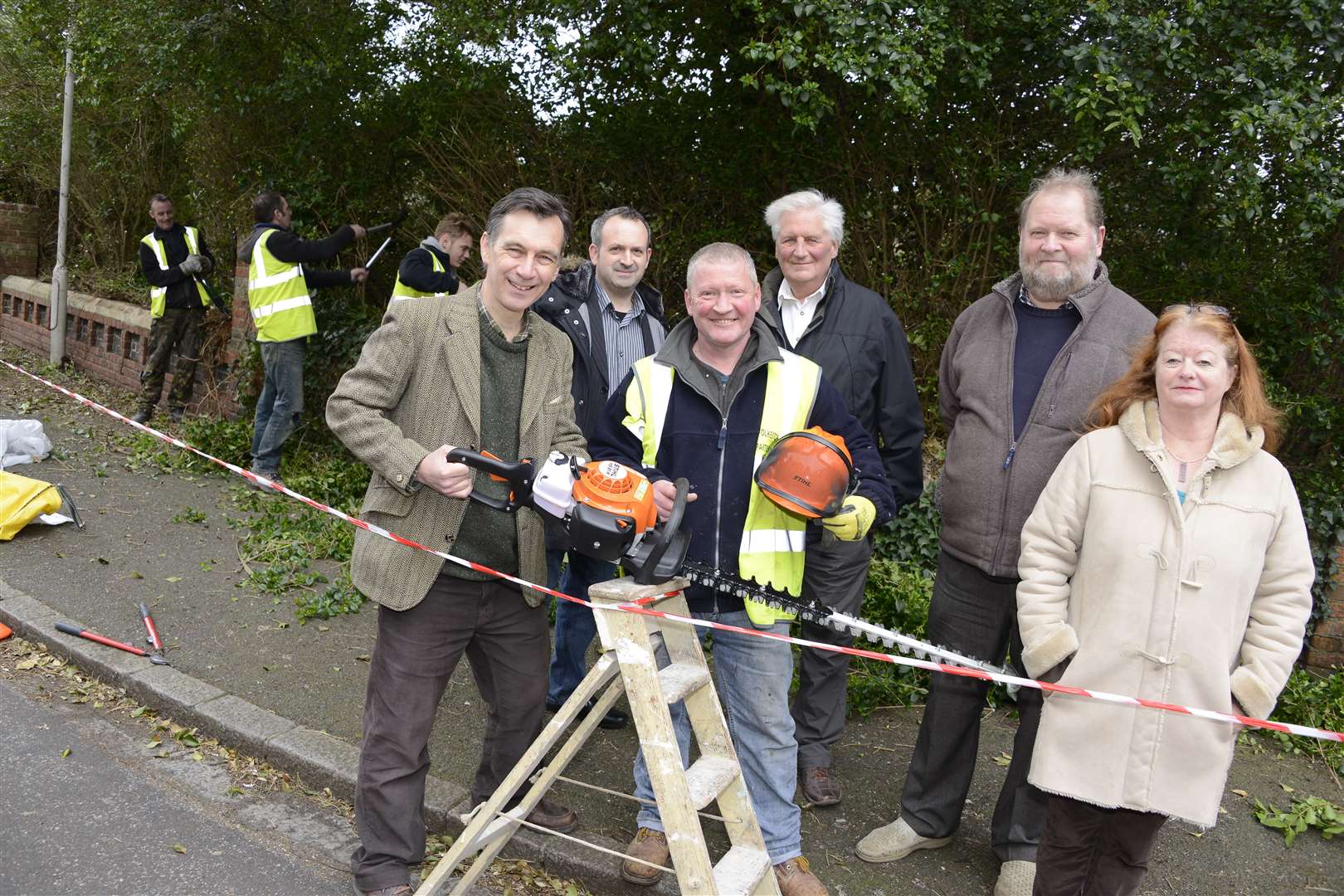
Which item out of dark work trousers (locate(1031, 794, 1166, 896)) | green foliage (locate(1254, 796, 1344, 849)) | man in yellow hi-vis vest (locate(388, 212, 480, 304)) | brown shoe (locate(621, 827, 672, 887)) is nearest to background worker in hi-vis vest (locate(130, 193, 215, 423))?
man in yellow hi-vis vest (locate(388, 212, 480, 304))

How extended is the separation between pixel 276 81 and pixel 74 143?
6684 mm

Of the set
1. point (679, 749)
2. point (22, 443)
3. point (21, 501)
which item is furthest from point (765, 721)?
point (22, 443)

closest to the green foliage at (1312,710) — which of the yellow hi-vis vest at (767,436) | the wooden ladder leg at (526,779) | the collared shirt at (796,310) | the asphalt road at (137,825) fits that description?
the collared shirt at (796,310)

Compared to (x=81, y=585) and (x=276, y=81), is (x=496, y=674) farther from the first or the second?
(x=276, y=81)

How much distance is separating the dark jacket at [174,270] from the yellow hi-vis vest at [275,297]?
6.67 ft

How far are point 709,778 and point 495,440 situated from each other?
3.91 feet

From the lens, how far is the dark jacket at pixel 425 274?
638 cm

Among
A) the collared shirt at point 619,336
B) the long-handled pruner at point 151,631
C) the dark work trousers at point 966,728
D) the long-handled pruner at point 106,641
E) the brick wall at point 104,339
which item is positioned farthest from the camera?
the brick wall at point 104,339

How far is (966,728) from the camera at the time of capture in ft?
11.7

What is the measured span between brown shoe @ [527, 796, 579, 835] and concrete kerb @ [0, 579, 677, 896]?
4cm

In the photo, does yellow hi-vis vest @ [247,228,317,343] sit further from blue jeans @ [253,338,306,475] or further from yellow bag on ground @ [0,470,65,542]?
yellow bag on ground @ [0,470,65,542]

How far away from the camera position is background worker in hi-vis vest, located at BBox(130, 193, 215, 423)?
368 inches

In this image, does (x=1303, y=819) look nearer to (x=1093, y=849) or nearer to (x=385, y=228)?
(x=1093, y=849)

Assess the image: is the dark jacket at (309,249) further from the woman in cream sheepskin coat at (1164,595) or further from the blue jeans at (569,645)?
the woman in cream sheepskin coat at (1164,595)
